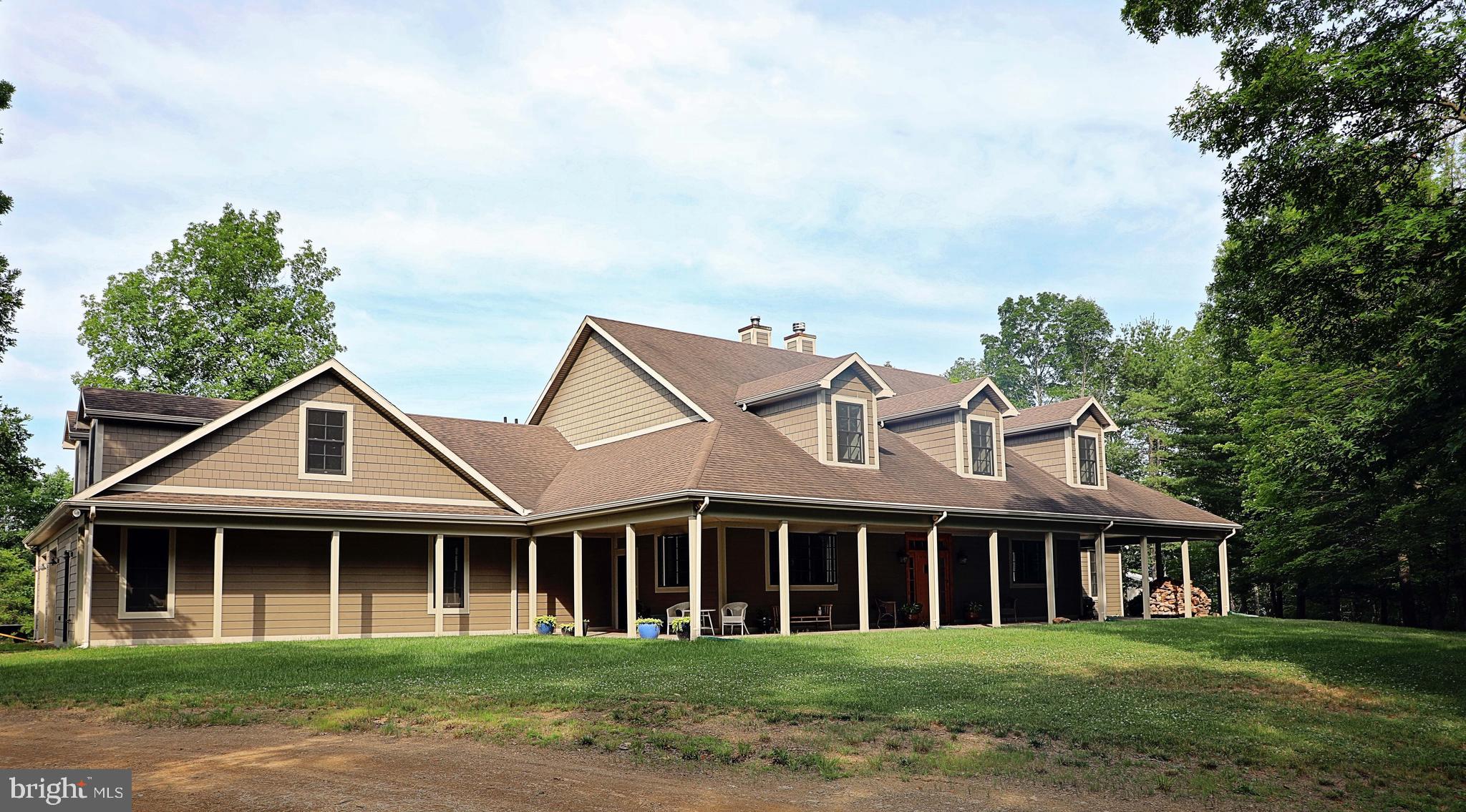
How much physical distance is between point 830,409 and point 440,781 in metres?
16.9

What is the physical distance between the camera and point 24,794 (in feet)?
22.2

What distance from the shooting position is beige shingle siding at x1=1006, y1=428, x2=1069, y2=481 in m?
29.5

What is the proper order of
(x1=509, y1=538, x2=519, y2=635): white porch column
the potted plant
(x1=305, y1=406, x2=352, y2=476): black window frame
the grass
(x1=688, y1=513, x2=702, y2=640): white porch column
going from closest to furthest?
the grass → (x1=688, y1=513, x2=702, y2=640): white porch column → the potted plant → (x1=305, y1=406, x2=352, y2=476): black window frame → (x1=509, y1=538, x2=519, y2=635): white porch column

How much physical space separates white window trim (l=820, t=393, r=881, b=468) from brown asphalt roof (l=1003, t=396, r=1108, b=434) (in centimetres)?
657

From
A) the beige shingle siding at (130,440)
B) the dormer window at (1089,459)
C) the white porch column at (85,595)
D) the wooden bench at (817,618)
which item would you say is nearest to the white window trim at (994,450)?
the dormer window at (1089,459)

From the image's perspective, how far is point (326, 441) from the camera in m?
22.8

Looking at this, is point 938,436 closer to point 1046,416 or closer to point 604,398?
point 1046,416

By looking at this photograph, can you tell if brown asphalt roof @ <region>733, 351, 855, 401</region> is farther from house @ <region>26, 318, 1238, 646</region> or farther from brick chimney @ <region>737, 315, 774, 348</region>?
brick chimney @ <region>737, 315, 774, 348</region>

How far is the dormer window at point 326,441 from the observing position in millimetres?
22531

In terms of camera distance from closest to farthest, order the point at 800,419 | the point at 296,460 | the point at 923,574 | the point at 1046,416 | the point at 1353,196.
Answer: the point at 1353,196 → the point at 296,460 → the point at 800,419 → the point at 923,574 → the point at 1046,416

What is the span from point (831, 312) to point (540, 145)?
1401 inches

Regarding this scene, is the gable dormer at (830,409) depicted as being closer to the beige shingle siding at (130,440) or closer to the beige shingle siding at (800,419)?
the beige shingle siding at (800,419)

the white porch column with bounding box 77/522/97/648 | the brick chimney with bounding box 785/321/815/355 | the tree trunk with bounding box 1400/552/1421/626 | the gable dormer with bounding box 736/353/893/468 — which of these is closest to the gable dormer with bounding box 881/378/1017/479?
the gable dormer with bounding box 736/353/893/468

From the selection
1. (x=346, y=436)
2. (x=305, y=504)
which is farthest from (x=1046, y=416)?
(x=305, y=504)
